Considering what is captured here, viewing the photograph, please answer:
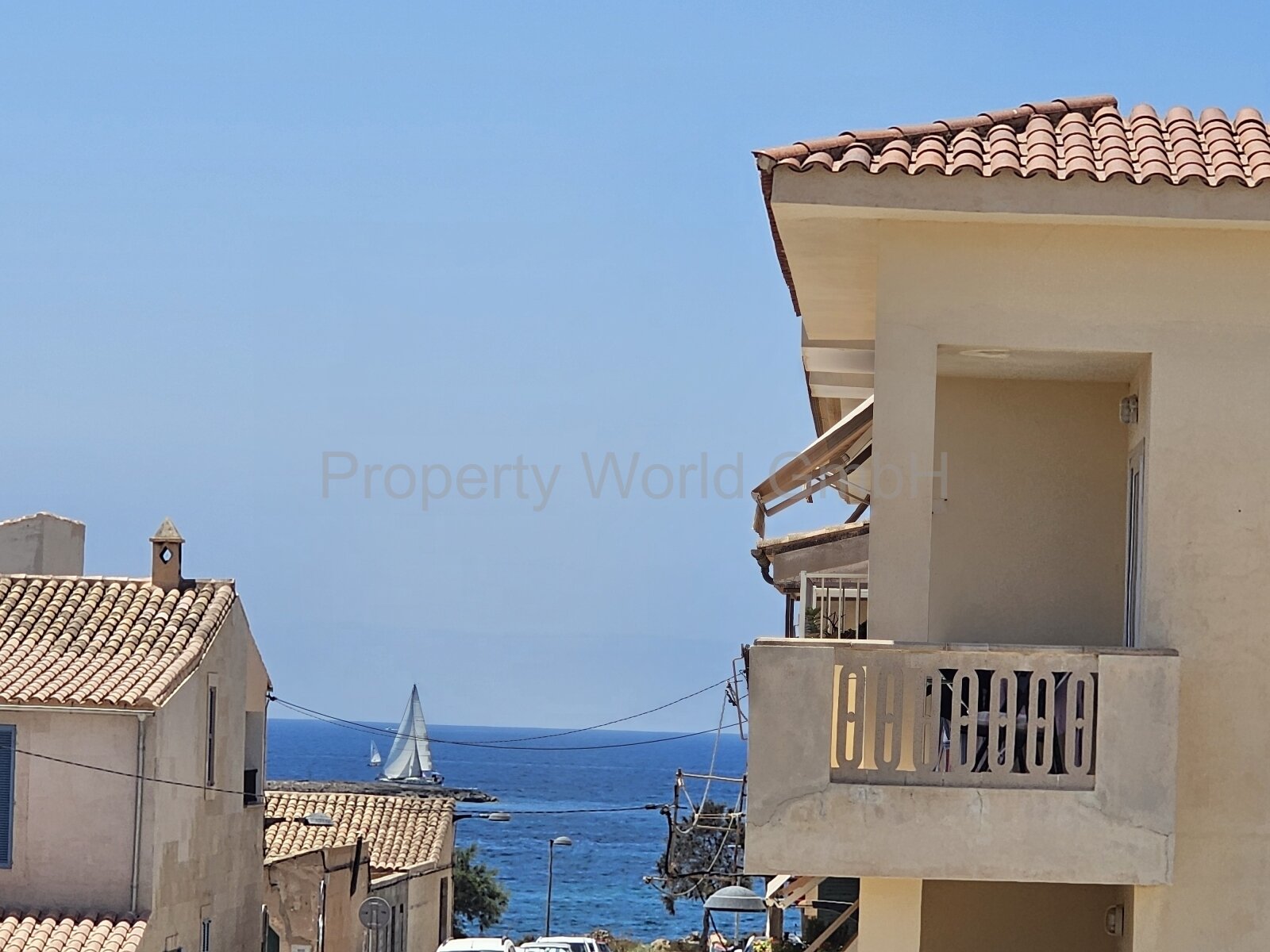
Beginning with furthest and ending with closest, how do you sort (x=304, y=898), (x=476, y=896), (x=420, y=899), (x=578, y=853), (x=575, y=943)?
(x=578, y=853) → (x=476, y=896) → (x=420, y=899) → (x=575, y=943) → (x=304, y=898)

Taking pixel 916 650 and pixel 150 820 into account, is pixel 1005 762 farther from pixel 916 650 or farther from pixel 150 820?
pixel 150 820

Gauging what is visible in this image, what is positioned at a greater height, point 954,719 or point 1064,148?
point 1064,148

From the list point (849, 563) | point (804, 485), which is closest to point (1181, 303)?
point (804, 485)

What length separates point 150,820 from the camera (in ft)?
74.9

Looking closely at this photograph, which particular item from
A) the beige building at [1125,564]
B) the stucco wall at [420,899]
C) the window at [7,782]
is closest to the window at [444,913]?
the stucco wall at [420,899]

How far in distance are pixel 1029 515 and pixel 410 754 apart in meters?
140

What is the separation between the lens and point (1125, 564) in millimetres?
13047

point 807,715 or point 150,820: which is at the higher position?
point 807,715

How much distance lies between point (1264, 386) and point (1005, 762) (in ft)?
9.76

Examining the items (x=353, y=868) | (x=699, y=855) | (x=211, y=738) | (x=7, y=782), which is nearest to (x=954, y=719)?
(x=7, y=782)

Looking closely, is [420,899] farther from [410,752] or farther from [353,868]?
[410,752]

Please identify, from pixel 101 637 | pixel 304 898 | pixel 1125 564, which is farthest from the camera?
pixel 304 898

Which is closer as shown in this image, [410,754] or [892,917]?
[892,917]

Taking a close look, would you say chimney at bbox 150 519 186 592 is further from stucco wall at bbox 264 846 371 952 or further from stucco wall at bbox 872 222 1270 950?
stucco wall at bbox 872 222 1270 950
